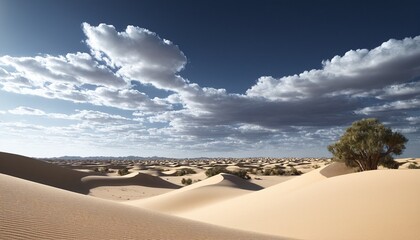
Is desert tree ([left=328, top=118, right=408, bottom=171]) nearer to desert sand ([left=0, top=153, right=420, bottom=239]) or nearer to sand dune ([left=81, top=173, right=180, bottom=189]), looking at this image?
desert sand ([left=0, top=153, right=420, bottom=239])

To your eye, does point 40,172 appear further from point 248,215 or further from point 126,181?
point 248,215

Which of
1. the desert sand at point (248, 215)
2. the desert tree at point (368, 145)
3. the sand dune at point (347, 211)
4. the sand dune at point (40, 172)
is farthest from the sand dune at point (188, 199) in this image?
the sand dune at point (40, 172)

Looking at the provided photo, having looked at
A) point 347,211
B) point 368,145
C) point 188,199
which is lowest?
point 188,199

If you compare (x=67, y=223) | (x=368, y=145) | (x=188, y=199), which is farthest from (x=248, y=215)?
(x=368, y=145)

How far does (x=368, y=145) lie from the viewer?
69.1 feet

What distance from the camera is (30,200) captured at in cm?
813

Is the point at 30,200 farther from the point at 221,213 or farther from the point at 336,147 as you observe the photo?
the point at 336,147

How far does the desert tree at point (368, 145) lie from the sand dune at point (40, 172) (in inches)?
894

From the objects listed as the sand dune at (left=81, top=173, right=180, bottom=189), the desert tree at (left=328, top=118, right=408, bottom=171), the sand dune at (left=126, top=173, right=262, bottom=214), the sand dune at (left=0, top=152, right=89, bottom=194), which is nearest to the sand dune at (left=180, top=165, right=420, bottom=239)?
the sand dune at (left=126, top=173, right=262, bottom=214)

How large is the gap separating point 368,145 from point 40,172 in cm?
3094

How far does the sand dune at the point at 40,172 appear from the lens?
31188 mm

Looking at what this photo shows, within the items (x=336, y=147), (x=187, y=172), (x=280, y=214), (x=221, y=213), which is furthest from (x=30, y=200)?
(x=187, y=172)

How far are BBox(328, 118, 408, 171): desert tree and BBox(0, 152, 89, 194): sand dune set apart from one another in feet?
74.5

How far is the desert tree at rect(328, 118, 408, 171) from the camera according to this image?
2109 cm
